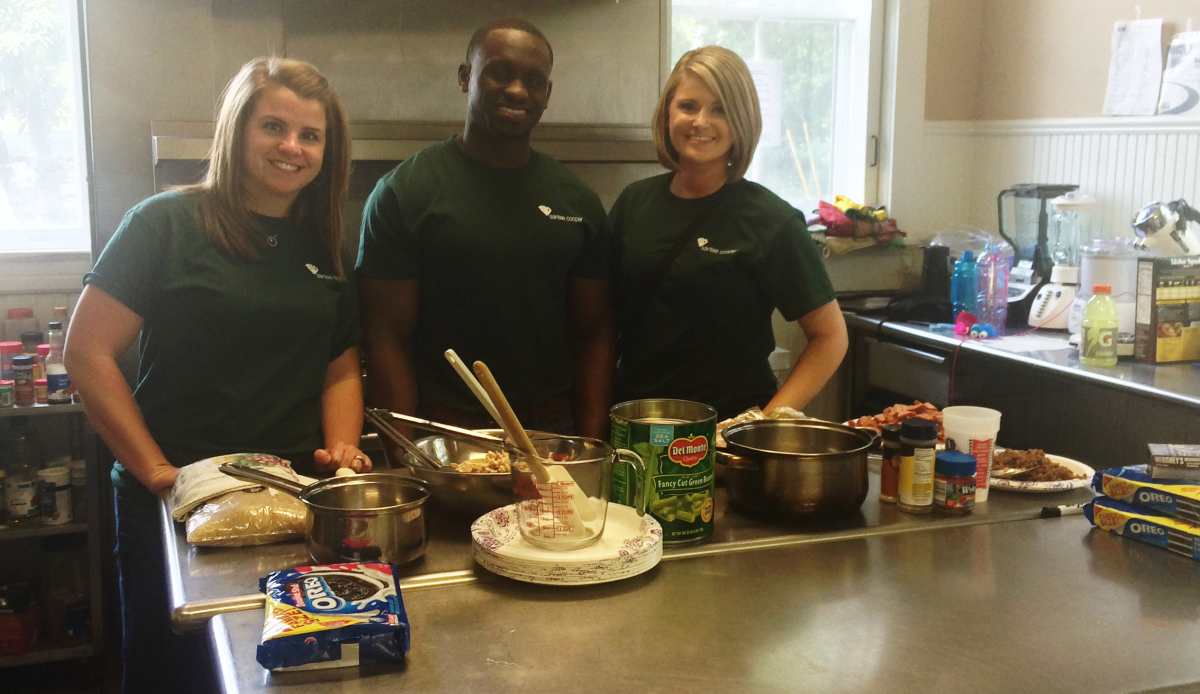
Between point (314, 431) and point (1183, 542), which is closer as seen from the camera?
point (1183, 542)

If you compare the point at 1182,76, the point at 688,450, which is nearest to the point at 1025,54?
the point at 1182,76

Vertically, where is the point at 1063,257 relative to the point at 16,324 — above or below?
above

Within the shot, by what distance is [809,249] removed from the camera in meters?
2.07

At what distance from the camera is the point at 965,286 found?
344 cm

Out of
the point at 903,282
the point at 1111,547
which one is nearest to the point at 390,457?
the point at 1111,547

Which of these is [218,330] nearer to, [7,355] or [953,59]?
[7,355]

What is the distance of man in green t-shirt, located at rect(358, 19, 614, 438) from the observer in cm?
202

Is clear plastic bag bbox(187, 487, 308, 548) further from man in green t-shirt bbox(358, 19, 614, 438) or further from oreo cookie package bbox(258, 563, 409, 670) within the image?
man in green t-shirt bbox(358, 19, 614, 438)

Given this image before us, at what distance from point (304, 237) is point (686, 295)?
30.1 inches

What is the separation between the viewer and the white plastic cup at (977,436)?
1.53 metres

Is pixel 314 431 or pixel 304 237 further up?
pixel 304 237

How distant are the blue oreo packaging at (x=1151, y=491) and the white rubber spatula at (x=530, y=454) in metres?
0.78

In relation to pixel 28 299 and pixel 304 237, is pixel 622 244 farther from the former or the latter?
pixel 28 299

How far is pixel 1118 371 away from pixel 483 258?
172 centimetres
